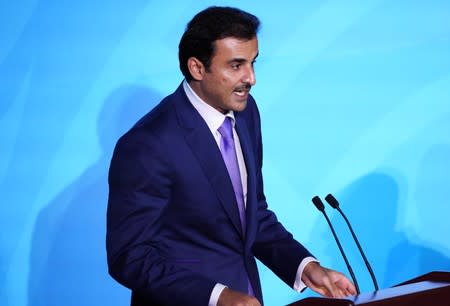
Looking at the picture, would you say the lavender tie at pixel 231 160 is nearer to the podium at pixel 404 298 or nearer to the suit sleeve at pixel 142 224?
the suit sleeve at pixel 142 224

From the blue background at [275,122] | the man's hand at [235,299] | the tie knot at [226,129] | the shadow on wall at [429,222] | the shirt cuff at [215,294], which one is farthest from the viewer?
the shadow on wall at [429,222]

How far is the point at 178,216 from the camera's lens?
7.56 feet

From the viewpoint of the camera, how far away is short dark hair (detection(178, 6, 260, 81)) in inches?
92.6

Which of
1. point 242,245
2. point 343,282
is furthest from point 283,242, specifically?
point 343,282

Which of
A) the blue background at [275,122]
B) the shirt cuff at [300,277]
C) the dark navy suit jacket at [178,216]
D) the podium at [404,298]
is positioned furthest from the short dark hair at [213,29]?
the blue background at [275,122]

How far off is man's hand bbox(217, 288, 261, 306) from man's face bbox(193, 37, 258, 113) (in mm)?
539

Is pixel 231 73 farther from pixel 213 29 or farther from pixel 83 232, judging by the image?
pixel 83 232

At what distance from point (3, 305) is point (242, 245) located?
4.91 feet

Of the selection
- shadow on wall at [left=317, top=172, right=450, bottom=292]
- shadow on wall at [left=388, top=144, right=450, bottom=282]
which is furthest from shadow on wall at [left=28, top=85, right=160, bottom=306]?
shadow on wall at [left=388, top=144, right=450, bottom=282]

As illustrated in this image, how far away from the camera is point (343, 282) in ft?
7.30

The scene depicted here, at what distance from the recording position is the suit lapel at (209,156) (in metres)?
2.32

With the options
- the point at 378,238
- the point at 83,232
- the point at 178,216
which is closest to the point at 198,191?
the point at 178,216

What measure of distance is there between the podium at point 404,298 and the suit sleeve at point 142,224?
0.49 meters

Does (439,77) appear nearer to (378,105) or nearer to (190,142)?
(378,105)
